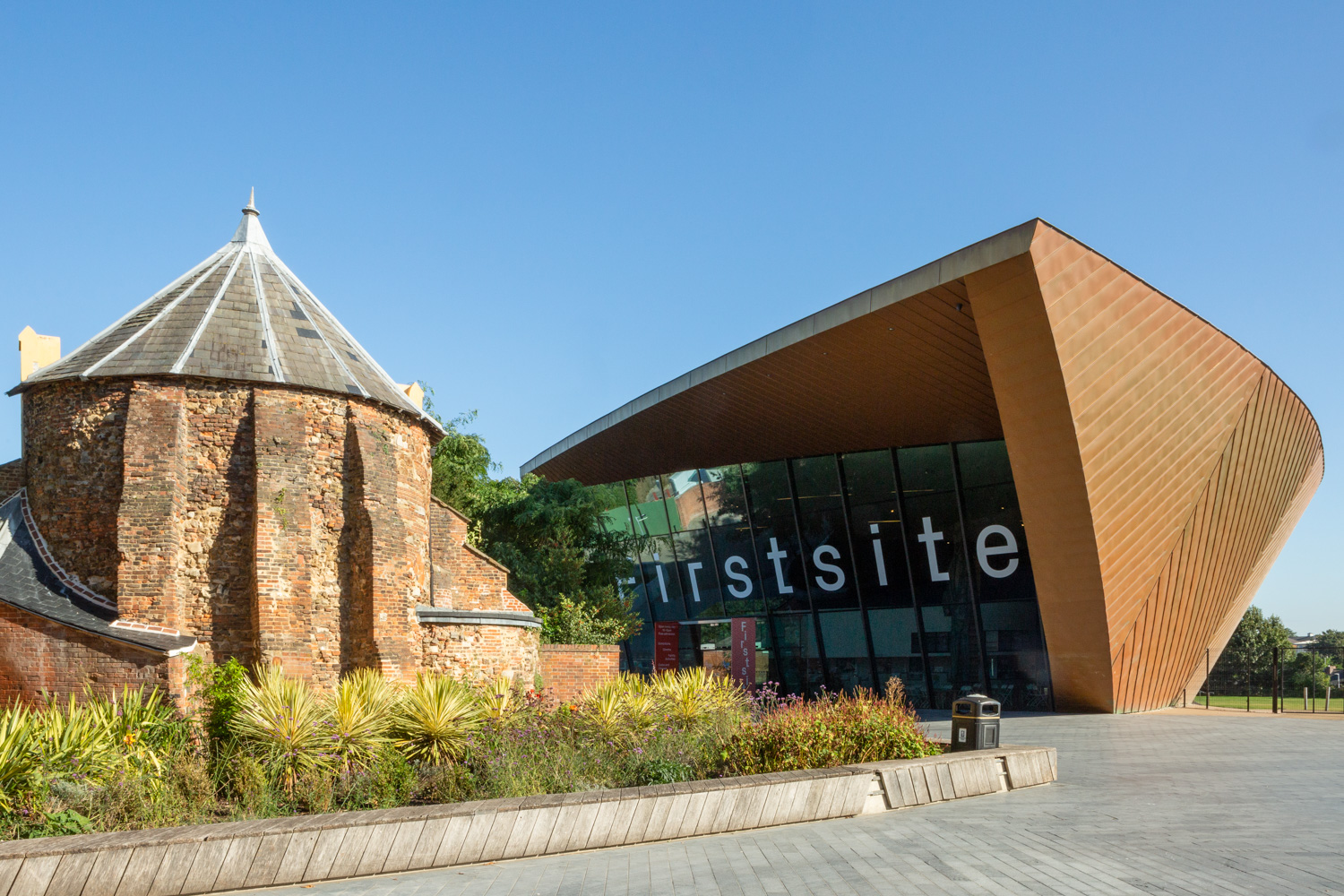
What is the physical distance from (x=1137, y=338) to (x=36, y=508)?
1826 centimetres

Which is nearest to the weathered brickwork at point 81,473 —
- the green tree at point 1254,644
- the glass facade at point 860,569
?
the glass facade at point 860,569

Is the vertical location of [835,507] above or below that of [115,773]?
above

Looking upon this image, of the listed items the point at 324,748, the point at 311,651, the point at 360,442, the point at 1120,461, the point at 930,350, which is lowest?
the point at 324,748

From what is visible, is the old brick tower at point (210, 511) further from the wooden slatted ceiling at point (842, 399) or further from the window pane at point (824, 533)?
the window pane at point (824, 533)

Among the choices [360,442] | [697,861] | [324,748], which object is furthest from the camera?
[360,442]

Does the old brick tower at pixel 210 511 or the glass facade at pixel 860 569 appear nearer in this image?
the old brick tower at pixel 210 511

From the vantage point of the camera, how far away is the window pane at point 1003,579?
22250 mm

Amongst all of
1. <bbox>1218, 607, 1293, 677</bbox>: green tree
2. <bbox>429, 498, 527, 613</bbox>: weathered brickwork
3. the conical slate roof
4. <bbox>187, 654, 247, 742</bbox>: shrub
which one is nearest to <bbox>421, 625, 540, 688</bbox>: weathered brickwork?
<bbox>429, 498, 527, 613</bbox>: weathered brickwork

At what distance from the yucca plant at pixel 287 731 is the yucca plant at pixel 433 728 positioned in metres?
0.80

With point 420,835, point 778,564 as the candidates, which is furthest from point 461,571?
point 420,835

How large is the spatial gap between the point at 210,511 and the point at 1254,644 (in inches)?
2349

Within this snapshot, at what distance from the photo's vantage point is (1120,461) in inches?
659

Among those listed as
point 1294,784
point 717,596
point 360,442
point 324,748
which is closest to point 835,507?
point 717,596

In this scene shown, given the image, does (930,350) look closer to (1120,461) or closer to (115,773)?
(1120,461)
